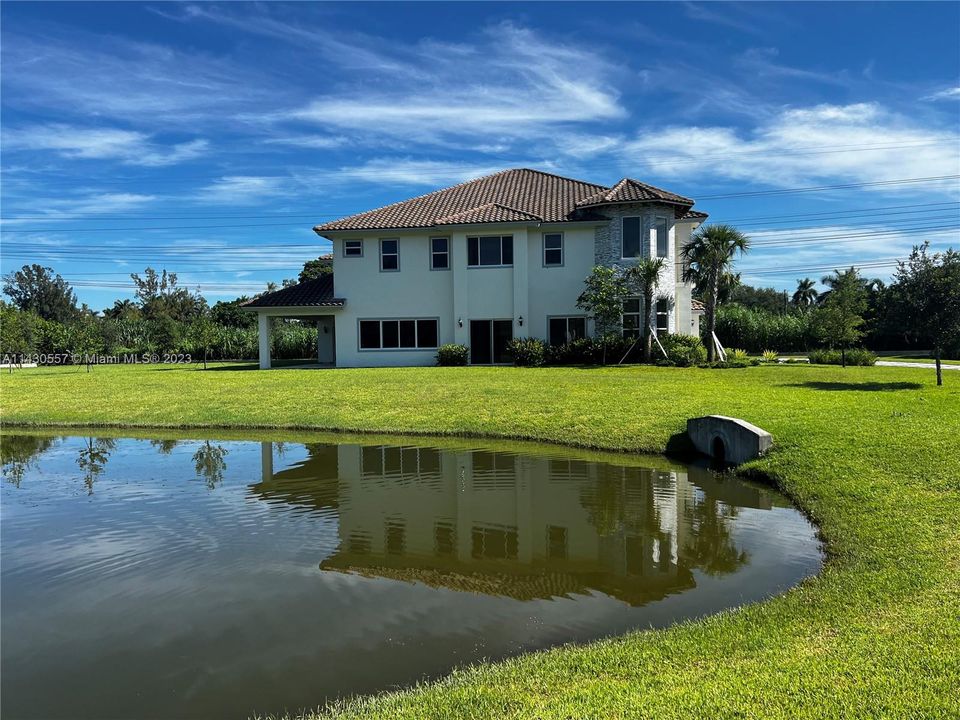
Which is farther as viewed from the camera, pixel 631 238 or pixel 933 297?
pixel 631 238

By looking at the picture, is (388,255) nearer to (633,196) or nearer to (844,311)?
(633,196)

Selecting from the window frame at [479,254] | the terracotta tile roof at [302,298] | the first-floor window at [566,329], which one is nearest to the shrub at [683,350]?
the first-floor window at [566,329]

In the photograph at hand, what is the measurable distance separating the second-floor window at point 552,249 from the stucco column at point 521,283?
2.74 ft

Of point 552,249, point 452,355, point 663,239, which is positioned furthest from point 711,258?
point 452,355

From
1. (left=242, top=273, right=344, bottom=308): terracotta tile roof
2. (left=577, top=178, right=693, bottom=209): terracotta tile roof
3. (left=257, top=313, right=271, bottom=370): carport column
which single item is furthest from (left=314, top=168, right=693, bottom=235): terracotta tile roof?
(left=257, top=313, right=271, bottom=370): carport column

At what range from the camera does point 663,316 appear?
29.8 meters

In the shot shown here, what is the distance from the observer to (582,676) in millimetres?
4574

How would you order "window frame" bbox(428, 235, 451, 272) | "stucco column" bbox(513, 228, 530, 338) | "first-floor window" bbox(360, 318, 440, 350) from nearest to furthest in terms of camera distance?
"stucco column" bbox(513, 228, 530, 338) → "window frame" bbox(428, 235, 451, 272) → "first-floor window" bbox(360, 318, 440, 350)

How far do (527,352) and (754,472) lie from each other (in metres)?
18.1

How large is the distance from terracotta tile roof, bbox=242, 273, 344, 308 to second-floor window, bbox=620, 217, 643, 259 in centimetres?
1342

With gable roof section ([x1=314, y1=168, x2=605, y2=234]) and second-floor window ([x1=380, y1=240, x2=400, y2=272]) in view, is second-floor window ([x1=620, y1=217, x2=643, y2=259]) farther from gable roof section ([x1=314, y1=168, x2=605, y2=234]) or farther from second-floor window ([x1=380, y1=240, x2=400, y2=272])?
second-floor window ([x1=380, y1=240, x2=400, y2=272])

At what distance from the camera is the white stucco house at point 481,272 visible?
1162 inches

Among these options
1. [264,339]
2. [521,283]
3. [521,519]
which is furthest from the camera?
[264,339]

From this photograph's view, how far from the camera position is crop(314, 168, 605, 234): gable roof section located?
30.3 m
